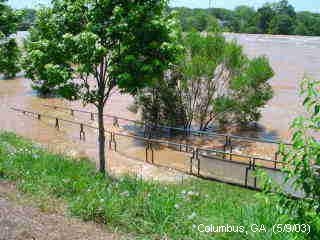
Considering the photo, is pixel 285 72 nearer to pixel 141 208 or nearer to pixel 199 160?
pixel 199 160

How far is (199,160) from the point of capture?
1362 cm

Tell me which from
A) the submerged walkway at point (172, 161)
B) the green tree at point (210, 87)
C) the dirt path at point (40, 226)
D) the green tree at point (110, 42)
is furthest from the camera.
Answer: the green tree at point (210, 87)

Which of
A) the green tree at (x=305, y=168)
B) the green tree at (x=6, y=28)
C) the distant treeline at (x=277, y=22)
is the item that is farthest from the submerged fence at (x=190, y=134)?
the distant treeline at (x=277, y=22)

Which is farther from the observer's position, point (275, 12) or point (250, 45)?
point (275, 12)

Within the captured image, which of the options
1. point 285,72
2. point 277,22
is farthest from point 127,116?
point 277,22

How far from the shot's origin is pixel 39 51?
10.7 meters

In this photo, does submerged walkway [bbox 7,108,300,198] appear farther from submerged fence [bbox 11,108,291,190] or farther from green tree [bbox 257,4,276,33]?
green tree [bbox 257,4,276,33]

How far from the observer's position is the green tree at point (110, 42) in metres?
9.99

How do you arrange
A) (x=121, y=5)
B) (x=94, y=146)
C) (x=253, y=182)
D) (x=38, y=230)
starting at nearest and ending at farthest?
(x=38, y=230) → (x=121, y=5) → (x=253, y=182) → (x=94, y=146)

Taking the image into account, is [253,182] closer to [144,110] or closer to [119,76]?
[119,76]

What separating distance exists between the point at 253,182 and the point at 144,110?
31.7 feet

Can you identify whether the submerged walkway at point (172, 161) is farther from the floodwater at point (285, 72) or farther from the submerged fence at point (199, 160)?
the floodwater at point (285, 72)

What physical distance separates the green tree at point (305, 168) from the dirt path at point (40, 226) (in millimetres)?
1727

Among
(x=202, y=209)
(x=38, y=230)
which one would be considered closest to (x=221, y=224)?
(x=202, y=209)
